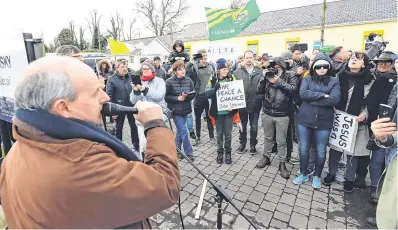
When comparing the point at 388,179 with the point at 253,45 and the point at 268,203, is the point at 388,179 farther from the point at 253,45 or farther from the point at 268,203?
the point at 253,45

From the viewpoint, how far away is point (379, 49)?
154 inches

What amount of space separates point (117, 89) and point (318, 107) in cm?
368

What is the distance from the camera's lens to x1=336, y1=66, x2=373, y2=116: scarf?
3.34 meters

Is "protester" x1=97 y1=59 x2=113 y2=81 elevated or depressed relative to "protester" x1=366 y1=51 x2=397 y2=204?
elevated

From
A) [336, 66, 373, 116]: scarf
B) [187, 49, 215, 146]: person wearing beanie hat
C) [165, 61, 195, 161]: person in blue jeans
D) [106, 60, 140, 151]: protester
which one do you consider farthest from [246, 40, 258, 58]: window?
[336, 66, 373, 116]: scarf

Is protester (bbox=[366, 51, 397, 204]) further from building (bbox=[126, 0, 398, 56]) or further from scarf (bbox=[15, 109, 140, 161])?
building (bbox=[126, 0, 398, 56])

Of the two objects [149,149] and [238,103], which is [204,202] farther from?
[149,149]

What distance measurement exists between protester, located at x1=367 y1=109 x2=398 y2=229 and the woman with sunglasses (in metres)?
1.28

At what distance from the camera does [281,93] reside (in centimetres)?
397

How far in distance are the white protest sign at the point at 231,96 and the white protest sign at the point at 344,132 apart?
1.62m

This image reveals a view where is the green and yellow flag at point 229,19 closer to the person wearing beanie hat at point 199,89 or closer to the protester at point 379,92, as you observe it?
the person wearing beanie hat at point 199,89

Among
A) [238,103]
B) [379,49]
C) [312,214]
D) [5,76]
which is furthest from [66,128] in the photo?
[379,49]

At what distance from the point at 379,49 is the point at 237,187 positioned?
3.06m

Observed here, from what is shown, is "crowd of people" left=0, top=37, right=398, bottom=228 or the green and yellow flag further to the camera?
the green and yellow flag
